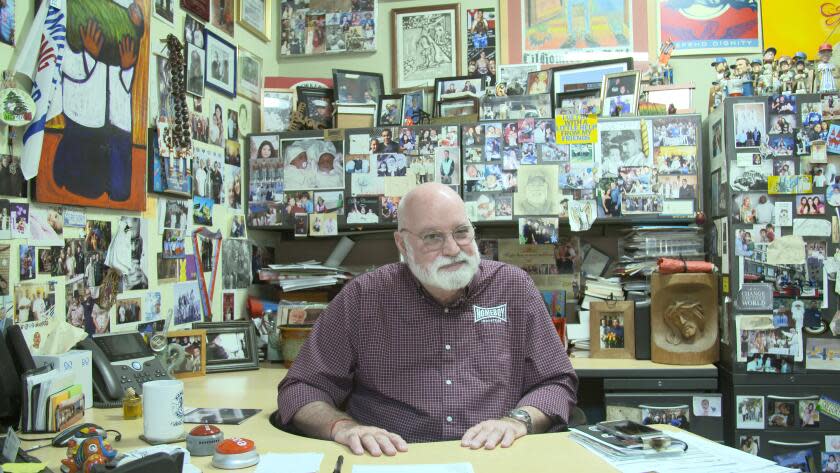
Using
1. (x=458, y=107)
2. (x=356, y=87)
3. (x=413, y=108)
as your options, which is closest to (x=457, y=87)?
(x=458, y=107)

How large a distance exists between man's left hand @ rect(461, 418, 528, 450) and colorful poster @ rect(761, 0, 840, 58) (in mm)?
2286

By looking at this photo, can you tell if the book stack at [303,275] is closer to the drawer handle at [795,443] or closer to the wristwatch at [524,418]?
the wristwatch at [524,418]

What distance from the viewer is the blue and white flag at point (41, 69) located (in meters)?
1.73

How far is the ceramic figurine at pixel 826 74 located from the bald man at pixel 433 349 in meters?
1.42

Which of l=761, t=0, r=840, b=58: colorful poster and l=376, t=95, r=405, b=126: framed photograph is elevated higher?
l=761, t=0, r=840, b=58: colorful poster

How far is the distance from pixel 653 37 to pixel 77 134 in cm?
235

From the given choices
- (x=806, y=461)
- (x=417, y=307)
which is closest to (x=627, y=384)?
(x=806, y=461)

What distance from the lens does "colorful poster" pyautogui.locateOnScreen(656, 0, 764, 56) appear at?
289 cm

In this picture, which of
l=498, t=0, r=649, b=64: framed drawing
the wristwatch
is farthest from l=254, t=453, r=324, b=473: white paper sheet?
l=498, t=0, r=649, b=64: framed drawing

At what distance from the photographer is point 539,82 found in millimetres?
2881

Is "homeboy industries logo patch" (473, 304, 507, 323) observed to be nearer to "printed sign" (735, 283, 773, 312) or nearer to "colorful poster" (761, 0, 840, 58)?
"printed sign" (735, 283, 773, 312)

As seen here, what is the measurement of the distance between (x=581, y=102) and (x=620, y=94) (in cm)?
16

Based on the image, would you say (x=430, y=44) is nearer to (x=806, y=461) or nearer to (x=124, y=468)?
(x=806, y=461)

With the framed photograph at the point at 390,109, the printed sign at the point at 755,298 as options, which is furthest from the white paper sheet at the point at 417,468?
the framed photograph at the point at 390,109
